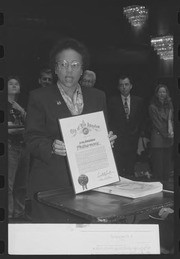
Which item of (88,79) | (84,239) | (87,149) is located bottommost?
(84,239)

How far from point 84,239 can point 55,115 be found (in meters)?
0.19

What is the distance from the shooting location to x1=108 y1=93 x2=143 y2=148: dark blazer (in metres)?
0.59

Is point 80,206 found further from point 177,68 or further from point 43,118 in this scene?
point 177,68

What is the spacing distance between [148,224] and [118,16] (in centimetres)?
30

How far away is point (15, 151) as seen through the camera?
55 cm

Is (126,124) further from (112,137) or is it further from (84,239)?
(84,239)

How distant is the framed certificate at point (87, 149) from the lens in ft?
1.94

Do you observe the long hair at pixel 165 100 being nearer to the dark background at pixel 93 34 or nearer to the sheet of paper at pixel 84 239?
the dark background at pixel 93 34

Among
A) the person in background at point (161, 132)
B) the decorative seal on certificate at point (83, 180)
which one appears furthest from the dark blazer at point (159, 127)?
the decorative seal on certificate at point (83, 180)

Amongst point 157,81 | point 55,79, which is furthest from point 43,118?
→ point 157,81

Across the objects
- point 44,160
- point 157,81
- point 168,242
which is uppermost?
point 157,81

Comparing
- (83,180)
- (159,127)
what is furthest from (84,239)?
(159,127)

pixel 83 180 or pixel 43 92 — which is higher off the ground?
pixel 43 92

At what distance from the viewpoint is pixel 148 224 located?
1.84 feet
